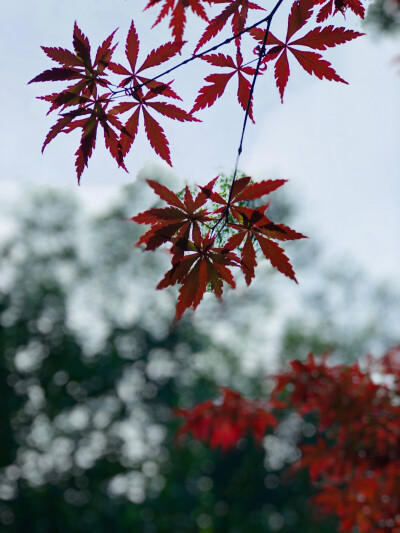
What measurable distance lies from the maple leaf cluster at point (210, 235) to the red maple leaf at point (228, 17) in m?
0.31

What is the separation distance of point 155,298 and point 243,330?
2727mm

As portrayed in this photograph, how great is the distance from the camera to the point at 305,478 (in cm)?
1203

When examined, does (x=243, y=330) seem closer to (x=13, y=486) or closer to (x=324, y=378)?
(x=13, y=486)

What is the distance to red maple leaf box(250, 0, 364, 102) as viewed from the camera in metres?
0.96

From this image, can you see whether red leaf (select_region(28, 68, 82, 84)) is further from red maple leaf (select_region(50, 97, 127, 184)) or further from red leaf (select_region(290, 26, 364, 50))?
red leaf (select_region(290, 26, 364, 50))

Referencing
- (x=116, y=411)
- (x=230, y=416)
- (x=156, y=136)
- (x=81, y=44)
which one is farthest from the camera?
(x=116, y=411)

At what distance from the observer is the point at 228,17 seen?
986 millimetres

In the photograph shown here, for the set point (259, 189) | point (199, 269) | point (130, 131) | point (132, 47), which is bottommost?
point (199, 269)

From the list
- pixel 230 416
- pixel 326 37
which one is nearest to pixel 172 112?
pixel 326 37

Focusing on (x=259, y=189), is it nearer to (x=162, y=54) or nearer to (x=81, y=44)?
(x=162, y=54)

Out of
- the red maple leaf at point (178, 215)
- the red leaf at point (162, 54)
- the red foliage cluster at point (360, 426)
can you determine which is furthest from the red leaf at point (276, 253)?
the red foliage cluster at point (360, 426)

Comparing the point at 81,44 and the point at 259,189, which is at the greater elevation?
the point at 81,44

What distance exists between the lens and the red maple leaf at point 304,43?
0.96 meters

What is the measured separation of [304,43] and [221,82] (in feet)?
0.62
